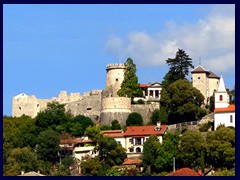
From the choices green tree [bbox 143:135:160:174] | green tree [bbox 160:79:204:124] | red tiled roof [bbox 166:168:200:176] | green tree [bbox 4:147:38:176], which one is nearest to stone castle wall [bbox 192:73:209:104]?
green tree [bbox 160:79:204:124]

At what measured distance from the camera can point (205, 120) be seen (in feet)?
183

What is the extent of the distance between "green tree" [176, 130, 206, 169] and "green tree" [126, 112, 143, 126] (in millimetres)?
7427

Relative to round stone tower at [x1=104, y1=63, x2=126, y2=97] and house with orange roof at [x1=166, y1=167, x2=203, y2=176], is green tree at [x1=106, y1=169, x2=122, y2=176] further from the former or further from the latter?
round stone tower at [x1=104, y1=63, x2=126, y2=97]

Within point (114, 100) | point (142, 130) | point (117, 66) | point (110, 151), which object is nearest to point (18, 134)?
point (110, 151)

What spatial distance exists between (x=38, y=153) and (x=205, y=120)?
926 centimetres

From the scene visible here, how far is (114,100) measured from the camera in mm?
59250

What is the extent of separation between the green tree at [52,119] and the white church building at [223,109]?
8.45 m

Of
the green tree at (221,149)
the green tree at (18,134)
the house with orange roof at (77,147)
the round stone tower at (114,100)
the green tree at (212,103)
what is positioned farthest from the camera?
the round stone tower at (114,100)

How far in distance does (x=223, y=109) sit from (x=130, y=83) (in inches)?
289

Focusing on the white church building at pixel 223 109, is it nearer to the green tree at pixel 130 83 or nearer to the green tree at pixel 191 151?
the green tree at pixel 191 151

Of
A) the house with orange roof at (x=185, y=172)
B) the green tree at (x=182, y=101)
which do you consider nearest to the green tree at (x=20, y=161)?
the house with orange roof at (x=185, y=172)

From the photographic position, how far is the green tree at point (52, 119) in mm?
56969
